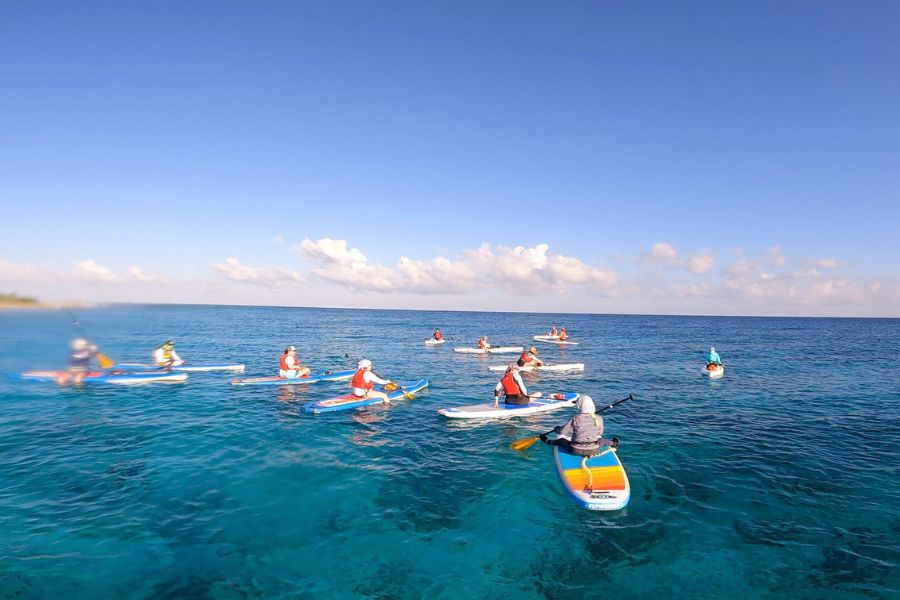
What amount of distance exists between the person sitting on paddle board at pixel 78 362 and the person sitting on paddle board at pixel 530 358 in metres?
30.1

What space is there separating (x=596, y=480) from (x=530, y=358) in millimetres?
21209

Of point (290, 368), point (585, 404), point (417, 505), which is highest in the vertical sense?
point (585, 404)

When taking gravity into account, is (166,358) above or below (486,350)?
above

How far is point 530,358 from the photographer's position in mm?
33781

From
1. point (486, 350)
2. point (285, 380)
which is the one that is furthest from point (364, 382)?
point (486, 350)

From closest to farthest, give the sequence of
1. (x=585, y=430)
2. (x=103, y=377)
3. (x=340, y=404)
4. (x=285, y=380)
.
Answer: (x=585, y=430) → (x=340, y=404) → (x=103, y=377) → (x=285, y=380)

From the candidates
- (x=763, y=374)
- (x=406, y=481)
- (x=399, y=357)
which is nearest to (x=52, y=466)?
(x=406, y=481)

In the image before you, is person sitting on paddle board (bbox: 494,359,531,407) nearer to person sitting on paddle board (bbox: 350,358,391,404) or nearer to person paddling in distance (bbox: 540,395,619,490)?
person sitting on paddle board (bbox: 350,358,391,404)

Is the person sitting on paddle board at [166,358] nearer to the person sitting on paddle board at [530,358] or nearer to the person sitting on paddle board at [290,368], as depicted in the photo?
the person sitting on paddle board at [290,368]

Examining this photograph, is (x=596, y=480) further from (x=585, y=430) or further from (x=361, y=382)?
(x=361, y=382)

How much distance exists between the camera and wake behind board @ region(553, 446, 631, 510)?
1173 centimetres

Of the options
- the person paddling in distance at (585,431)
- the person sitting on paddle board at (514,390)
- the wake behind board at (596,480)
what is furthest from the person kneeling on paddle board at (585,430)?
the person sitting on paddle board at (514,390)

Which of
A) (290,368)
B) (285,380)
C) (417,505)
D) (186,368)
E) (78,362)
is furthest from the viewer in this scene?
(186,368)

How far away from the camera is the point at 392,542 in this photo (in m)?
10.5
